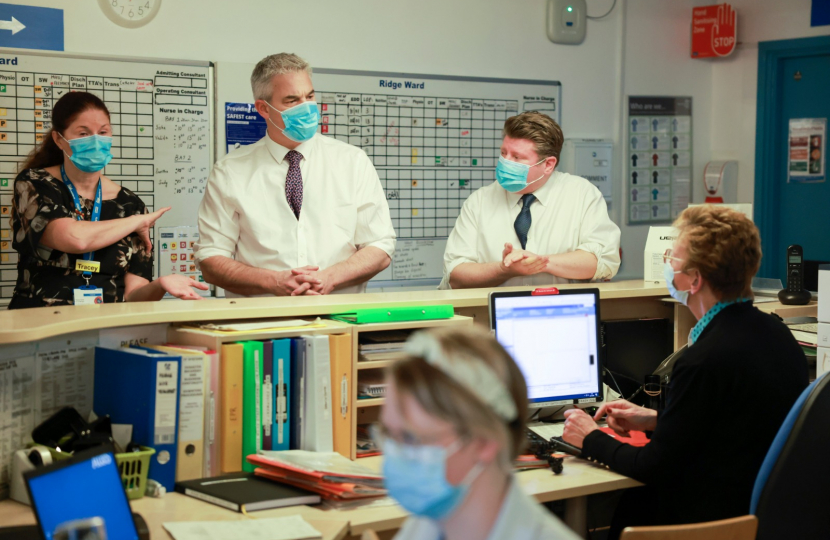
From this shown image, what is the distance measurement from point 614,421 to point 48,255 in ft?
6.23

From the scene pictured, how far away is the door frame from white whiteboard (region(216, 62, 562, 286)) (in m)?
1.47

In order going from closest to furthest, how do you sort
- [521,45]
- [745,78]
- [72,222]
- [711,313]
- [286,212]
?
1. [711,313]
2. [72,222]
3. [286,212]
4. [521,45]
5. [745,78]

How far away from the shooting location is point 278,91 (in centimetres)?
291

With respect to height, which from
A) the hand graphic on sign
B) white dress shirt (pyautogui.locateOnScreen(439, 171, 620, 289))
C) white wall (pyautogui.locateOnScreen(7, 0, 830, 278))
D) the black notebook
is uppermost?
the hand graphic on sign

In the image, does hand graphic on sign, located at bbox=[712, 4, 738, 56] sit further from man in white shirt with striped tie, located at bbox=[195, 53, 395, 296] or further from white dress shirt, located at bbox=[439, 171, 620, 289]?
man in white shirt with striped tie, located at bbox=[195, 53, 395, 296]

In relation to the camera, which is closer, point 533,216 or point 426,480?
point 426,480

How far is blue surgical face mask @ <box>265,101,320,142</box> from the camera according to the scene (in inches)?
114

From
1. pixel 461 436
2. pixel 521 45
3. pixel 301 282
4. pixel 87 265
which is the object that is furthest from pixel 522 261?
pixel 521 45

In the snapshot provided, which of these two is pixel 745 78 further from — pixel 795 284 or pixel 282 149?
pixel 282 149

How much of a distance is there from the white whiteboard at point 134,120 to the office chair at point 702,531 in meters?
2.85

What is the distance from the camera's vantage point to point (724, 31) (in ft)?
16.9

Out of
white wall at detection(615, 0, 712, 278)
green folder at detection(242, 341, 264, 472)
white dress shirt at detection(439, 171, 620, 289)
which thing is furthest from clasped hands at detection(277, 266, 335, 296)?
white wall at detection(615, 0, 712, 278)

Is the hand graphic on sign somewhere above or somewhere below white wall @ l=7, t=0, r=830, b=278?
above

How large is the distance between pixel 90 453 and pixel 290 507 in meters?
0.45
